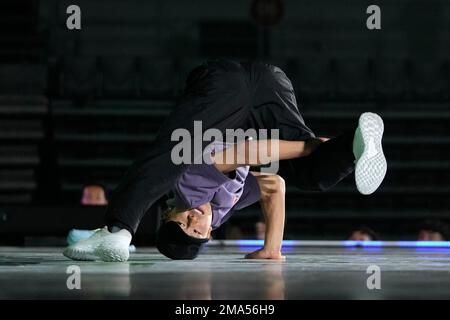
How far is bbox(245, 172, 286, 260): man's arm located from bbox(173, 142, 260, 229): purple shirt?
0.11m

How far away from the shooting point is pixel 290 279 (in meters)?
1.71

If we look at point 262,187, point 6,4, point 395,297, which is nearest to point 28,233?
point 262,187

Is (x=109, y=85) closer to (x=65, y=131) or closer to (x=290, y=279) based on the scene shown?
(x=65, y=131)

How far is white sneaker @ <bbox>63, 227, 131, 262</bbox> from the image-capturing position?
6.98 ft

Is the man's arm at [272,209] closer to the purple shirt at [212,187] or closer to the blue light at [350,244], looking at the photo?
the purple shirt at [212,187]

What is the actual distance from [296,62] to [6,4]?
276 cm

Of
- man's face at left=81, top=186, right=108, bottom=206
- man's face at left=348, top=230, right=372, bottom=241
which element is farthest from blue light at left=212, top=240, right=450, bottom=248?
man's face at left=81, top=186, right=108, bottom=206

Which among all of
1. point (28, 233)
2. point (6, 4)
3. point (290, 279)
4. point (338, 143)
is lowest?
point (28, 233)

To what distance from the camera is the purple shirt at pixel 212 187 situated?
229 cm

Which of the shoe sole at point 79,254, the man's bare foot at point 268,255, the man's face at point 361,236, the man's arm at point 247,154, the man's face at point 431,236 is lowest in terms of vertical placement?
the man's face at point 361,236

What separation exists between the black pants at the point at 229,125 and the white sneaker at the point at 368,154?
5 cm

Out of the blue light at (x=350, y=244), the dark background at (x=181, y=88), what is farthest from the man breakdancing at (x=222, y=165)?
the dark background at (x=181, y=88)

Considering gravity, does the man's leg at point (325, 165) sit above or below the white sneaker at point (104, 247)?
above

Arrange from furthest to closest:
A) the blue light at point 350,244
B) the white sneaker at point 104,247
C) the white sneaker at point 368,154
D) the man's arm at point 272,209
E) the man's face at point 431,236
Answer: the man's face at point 431,236 → the blue light at point 350,244 → the man's arm at point 272,209 → the white sneaker at point 368,154 → the white sneaker at point 104,247
